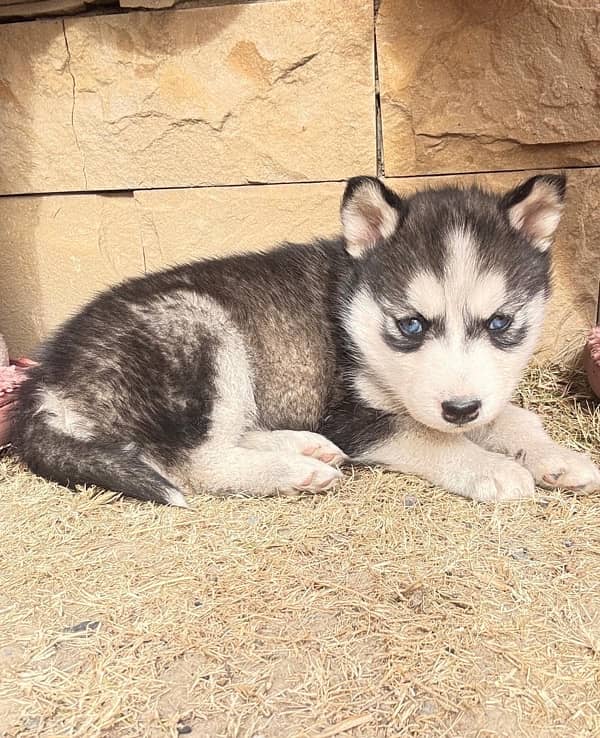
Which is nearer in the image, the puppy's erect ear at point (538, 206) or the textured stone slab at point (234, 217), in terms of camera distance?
the puppy's erect ear at point (538, 206)

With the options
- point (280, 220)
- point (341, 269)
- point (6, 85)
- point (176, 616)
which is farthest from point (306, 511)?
point (6, 85)

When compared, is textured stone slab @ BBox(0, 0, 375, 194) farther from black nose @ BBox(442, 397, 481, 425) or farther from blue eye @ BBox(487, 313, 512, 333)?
black nose @ BBox(442, 397, 481, 425)

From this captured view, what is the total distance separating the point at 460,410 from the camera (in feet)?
8.49

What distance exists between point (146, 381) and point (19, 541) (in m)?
0.85

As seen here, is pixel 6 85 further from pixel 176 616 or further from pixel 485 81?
pixel 176 616

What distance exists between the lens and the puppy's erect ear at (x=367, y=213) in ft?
9.50

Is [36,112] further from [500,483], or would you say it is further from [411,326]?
[500,483]

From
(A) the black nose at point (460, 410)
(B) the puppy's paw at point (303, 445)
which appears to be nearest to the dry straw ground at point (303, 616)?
(B) the puppy's paw at point (303, 445)

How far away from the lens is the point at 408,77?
12.8 feet

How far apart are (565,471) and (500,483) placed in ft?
1.00

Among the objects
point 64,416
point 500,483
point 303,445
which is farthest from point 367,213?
point 64,416

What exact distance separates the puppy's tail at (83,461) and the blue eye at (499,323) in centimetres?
151

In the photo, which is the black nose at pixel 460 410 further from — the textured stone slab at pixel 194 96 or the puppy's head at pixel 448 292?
the textured stone slab at pixel 194 96

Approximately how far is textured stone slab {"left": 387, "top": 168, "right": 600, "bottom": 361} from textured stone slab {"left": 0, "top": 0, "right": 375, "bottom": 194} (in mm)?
621
